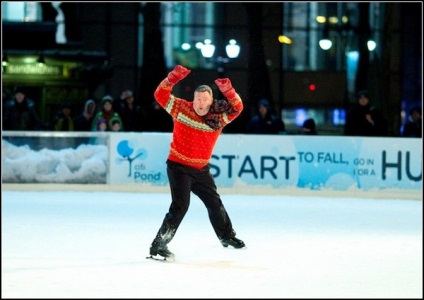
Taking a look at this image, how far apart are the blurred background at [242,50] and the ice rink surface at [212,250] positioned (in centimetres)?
837

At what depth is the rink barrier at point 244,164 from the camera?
1527 centimetres

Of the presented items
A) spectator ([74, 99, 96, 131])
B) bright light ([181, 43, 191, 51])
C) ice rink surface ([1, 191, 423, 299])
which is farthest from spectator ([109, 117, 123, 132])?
bright light ([181, 43, 191, 51])

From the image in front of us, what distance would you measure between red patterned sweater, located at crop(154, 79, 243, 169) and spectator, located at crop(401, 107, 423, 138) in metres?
8.08

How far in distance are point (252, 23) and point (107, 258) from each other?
14.9m

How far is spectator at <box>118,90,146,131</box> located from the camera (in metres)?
16.2

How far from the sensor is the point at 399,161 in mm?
15289

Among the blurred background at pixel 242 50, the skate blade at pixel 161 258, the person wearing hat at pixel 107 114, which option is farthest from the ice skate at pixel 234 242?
the blurred background at pixel 242 50

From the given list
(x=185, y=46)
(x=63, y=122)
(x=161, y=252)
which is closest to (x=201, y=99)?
(x=161, y=252)

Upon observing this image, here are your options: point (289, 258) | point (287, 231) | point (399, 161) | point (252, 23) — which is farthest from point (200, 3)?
point (289, 258)

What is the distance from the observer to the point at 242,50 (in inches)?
917

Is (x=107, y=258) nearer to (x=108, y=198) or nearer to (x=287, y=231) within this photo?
(x=287, y=231)

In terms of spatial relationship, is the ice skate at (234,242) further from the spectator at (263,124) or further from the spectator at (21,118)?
the spectator at (21,118)

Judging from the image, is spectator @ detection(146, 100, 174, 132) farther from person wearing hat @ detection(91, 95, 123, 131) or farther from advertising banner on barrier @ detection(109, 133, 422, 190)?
advertising banner on barrier @ detection(109, 133, 422, 190)

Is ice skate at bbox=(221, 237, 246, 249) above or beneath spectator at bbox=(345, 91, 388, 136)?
beneath
